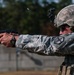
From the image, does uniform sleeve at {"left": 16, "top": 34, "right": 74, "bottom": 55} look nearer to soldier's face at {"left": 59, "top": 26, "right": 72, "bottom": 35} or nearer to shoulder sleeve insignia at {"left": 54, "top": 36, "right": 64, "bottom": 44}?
shoulder sleeve insignia at {"left": 54, "top": 36, "right": 64, "bottom": 44}

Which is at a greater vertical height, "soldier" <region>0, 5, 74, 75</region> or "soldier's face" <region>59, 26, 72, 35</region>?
"soldier's face" <region>59, 26, 72, 35</region>

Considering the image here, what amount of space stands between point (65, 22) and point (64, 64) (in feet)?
1.06

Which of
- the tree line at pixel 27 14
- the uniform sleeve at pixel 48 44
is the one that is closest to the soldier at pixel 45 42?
the uniform sleeve at pixel 48 44

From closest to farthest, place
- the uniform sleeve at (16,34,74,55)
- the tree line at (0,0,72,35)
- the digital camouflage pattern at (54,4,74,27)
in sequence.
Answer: the uniform sleeve at (16,34,74,55)
the digital camouflage pattern at (54,4,74,27)
the tree line at (0,0,72,35)

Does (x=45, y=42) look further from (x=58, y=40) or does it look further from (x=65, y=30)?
(x=65, y=30)

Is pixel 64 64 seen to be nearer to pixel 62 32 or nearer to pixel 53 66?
pixel 62 32

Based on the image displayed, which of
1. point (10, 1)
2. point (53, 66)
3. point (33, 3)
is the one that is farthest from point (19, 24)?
point (53, 66)

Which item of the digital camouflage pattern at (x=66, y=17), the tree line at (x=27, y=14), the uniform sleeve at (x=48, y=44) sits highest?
the tree line at (x=27, y=14)

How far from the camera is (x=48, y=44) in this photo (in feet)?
7.73

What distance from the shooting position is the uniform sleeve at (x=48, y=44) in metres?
2.35

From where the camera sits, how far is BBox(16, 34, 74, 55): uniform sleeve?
7.71 feet

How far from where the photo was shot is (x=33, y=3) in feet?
122

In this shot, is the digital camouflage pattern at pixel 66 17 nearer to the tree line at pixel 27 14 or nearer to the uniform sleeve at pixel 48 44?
the uniform sleeve at pixel 48 44

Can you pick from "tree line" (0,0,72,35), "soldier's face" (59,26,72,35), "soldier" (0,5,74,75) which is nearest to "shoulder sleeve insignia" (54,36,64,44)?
"soldier" (0,5,74,75)
